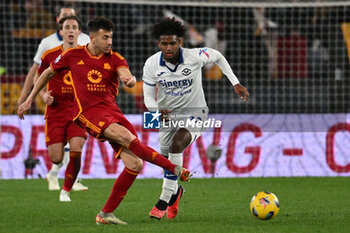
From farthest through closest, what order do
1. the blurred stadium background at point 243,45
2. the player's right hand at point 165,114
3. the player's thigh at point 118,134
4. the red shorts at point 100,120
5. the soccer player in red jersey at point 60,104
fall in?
the blurred stadium background at point 243,45 < the soccer player in red jersey at point 60,104 < the player's right hand at point 165,114 < the red shorts at point 100,120 < the player's thigh at point 118,134

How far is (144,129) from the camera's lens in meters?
12.5

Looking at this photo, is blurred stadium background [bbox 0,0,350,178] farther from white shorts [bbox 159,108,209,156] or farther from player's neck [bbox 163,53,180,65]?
player's neck [bbox 163,53,180,65]

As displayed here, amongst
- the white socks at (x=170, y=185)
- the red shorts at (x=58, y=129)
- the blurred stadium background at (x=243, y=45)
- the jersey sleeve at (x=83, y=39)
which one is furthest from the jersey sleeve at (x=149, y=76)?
the blurred stadium background at (x=243, y=45)

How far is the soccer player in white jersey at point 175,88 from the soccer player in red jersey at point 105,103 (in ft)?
2.33

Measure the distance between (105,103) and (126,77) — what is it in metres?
0.45

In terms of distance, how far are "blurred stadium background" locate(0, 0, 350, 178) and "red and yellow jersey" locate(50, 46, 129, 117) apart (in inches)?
263

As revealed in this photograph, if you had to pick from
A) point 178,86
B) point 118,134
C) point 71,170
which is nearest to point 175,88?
point 178,86

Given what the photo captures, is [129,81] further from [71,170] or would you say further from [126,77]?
[71,170]

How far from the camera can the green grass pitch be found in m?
6.32

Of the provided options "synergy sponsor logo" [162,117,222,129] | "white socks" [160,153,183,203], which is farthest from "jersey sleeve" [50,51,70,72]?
"white socks" [160,153,183,203]

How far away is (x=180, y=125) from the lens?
757cm

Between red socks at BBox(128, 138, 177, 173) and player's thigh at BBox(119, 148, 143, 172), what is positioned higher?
red socks at BBox(128, 138, 177, 173)

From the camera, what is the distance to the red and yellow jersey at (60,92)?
915 centimetres

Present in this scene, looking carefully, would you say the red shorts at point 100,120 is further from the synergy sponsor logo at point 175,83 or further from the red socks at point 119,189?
the synergy sponsor logo at point 175,83
